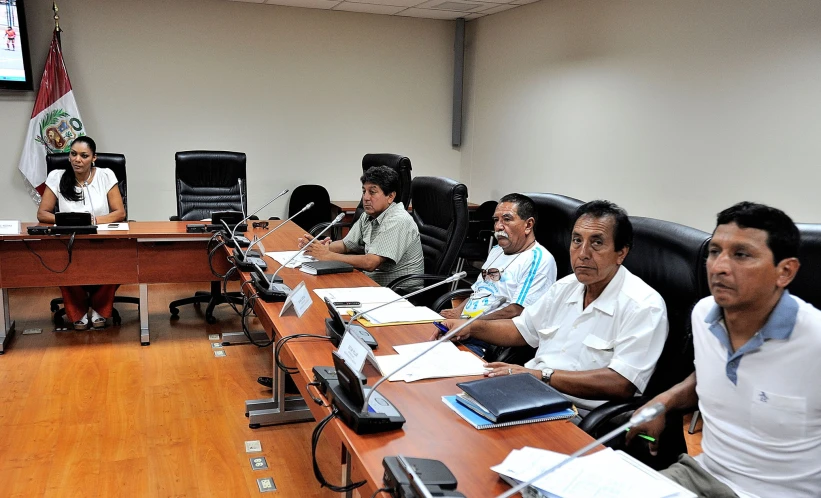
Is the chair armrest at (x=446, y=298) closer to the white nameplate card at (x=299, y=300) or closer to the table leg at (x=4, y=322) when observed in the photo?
the white nameplate card at (x=299, y=300)

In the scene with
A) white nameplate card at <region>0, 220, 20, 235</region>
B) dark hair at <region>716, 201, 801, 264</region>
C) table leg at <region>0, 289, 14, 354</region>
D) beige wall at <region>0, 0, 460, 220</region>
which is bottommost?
table leg at <region>0, 289, 14, 354</region>

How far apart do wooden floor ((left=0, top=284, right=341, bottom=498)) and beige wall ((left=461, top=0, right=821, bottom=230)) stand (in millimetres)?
2668

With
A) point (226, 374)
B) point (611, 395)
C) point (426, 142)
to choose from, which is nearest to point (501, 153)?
point (426, 142)

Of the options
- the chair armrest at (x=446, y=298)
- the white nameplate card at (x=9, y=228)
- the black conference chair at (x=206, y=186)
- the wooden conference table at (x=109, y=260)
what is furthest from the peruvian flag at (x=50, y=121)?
the chair armrest at (x=446, y=298)

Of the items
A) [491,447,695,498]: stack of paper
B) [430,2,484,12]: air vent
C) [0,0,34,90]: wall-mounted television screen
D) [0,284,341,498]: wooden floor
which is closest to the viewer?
[491,447,695,498]: stack of paper

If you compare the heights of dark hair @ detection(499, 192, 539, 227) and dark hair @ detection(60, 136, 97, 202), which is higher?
dark hair @ detection(499, 192, 539, 227)

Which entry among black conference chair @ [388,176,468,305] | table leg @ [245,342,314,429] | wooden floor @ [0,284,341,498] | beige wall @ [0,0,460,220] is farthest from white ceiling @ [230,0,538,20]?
table leg @ [245,342,314,429]

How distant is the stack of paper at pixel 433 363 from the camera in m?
1.95

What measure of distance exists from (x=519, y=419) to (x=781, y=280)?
66 centimetres

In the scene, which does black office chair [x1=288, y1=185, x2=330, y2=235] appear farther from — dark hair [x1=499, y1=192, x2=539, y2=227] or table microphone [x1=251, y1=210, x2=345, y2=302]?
dark hair [x1=499, y1=192, x2=539, y2=227]

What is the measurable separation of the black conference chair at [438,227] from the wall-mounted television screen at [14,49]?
11.4 ft

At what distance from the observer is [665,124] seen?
4.37m

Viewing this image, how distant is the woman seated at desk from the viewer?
4461mm

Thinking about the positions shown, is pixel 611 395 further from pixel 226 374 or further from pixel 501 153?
pixel 501 153
